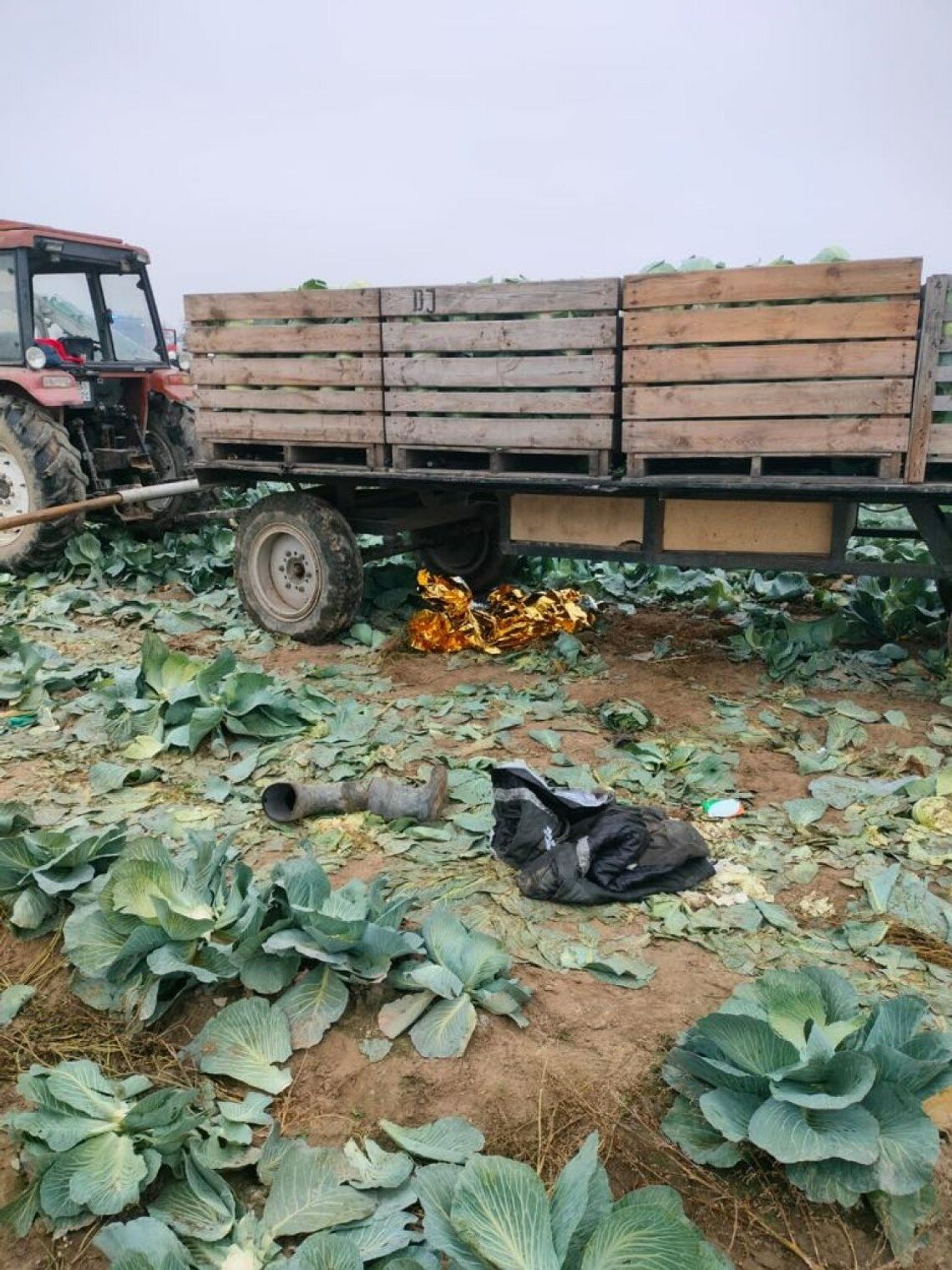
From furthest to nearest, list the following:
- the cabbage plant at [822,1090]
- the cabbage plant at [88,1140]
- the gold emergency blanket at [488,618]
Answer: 1. the gold emergency blanket at [488,618]
2. the cabbage plant at [88,1140]
3. the cabbage plant at [822,1090]

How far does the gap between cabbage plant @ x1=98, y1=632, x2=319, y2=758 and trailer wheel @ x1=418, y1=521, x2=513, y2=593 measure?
2.83 metres

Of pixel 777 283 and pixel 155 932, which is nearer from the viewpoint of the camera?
pixel 155 932

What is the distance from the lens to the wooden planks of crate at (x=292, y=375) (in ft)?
19.9

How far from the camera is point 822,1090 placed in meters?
2.48

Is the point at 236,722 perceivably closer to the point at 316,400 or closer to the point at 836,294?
the point at 316,400

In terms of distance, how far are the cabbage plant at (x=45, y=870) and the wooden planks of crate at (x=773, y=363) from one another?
3.30 m

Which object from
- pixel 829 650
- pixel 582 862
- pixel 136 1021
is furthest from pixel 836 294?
pixel 136 1021

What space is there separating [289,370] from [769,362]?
9.71 feet

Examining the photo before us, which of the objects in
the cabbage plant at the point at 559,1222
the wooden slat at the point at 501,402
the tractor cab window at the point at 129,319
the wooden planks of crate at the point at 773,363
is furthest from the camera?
the tractor cab window at the point at 129,319

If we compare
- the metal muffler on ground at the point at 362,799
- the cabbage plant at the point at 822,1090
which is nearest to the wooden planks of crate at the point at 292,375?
the metal muffler on ground at the point at 362,799

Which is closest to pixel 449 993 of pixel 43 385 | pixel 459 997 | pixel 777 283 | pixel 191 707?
pixel 459 997

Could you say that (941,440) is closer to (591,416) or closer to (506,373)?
(591,416)

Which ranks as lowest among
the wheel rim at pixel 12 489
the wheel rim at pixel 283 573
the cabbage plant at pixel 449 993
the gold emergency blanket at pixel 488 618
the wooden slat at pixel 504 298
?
the cabbage plant at pixel 449 993

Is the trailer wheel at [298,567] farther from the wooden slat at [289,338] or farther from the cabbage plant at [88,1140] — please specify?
the cabbage plant at [88,1140]
